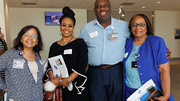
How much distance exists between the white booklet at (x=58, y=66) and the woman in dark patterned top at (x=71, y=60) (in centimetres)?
5

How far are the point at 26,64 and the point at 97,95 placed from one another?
3.29 ft

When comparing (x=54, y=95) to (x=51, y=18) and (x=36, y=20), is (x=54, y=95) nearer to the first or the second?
(x=51, y=18)

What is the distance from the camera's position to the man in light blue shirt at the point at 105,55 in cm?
214

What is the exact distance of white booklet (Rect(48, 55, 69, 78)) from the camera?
6.43ft

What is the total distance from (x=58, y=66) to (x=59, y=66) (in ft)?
0.05

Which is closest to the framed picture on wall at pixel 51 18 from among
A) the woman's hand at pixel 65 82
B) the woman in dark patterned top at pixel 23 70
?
the woman in dark patterned top at pixel 23 70

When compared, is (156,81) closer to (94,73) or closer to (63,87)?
(94,73)

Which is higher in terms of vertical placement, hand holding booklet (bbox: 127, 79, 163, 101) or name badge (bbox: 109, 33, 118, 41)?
name badge (bbox: 109, 33, 118, 41)

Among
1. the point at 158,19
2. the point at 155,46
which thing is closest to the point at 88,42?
the point at 155,46

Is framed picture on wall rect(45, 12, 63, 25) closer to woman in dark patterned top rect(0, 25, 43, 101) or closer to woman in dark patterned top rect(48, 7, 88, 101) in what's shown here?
woman in dark patterned top rect(48, 7, 88, 101)

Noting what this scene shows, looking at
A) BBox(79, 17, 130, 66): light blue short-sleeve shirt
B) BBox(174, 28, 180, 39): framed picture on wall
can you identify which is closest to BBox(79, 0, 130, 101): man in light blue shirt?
BBox(79, 17, 130, 66): light blue short-sleeve shirt

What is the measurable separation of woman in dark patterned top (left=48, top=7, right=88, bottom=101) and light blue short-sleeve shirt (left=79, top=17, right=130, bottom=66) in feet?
0.66

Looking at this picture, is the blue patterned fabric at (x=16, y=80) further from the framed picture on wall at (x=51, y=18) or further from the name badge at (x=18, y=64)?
the framed picture on wall at (x=51, y=18)

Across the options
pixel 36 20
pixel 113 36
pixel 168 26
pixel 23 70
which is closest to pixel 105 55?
pixel 113 36
